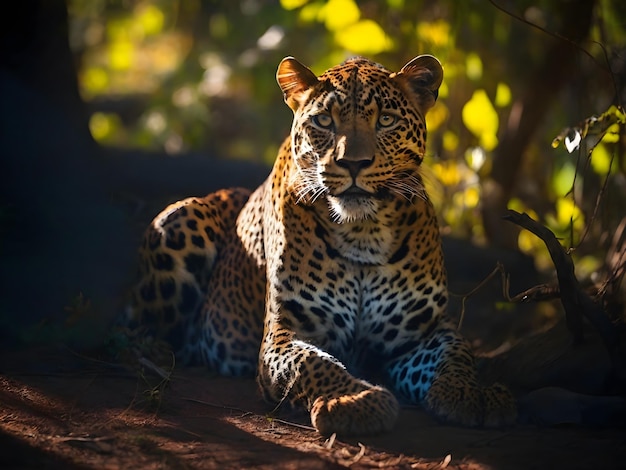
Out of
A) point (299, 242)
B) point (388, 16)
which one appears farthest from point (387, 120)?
point (388, 16)

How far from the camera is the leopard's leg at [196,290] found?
23.6ft

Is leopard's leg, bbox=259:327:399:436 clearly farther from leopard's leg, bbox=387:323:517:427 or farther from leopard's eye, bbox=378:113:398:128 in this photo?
leopard's eye, bbox=378:113:398:128

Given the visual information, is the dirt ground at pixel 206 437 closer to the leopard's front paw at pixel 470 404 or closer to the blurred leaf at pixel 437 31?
the leopard's front paw at pixel 470 404

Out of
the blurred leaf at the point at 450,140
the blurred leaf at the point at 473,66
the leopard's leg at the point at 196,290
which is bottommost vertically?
the leopard's leg at the point at 196,290

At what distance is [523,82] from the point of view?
11.3m

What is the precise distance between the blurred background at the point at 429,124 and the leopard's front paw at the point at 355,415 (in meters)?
1.82

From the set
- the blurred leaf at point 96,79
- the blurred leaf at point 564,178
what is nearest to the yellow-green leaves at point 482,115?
the blurred leaf at point 564,178

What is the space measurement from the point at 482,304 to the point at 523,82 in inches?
142

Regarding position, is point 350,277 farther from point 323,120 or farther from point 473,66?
point 473,66

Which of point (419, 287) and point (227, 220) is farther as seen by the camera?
point (227, 220)

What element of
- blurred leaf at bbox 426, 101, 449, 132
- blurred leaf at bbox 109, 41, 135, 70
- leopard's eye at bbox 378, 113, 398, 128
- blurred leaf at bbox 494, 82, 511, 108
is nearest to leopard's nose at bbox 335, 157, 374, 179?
leopard's eye at bbox 378, 113, 398, 128

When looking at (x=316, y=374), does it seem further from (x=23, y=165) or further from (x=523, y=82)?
(x=523, y=82)

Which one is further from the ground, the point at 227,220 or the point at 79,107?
the point at 79,107

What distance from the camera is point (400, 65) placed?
35.0ft
